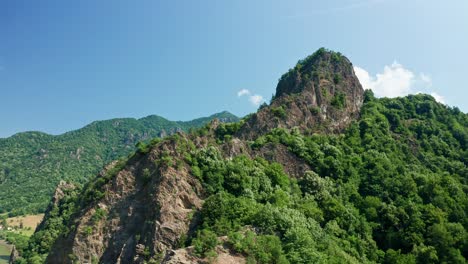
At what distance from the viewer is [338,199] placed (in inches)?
2092

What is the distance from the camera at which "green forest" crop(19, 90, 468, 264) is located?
35.0 meters

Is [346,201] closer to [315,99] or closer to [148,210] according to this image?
[148,210]

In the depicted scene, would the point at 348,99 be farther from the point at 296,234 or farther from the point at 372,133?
the point at 296,234

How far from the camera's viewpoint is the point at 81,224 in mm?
40094

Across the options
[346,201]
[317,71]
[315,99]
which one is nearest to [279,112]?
[315,99]

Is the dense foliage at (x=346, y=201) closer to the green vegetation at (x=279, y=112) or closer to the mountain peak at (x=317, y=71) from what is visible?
the green vegetation at (x=279, y=112)

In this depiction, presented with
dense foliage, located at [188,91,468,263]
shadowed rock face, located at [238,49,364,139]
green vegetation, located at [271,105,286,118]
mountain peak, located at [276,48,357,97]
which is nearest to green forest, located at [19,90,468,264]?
dense foliage, located at [188,91,468,263]

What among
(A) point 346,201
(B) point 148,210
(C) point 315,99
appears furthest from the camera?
(C) point 315,99

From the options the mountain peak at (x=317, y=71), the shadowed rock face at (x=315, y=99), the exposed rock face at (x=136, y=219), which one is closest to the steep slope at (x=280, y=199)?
the exposed rock face at (x=136, y=219)

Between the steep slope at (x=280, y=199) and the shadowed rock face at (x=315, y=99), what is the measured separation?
0.42 metres

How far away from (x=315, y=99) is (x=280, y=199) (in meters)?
41.7

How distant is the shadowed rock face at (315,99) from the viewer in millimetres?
72000

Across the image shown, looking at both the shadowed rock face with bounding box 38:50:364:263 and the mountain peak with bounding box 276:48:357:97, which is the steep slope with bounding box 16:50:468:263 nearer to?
the shadowed rock face with bounding box 38:50:364:263

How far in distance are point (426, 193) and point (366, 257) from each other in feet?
69.5
